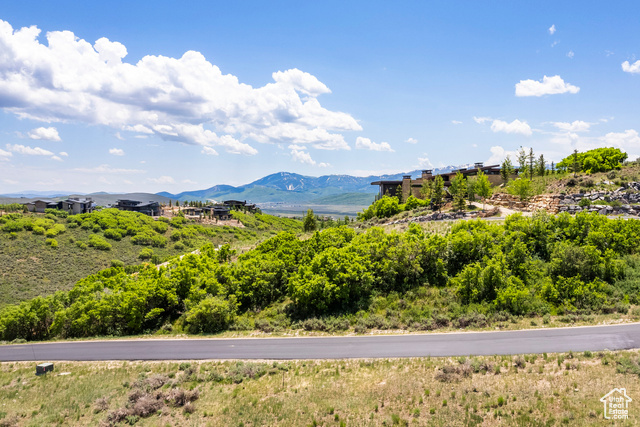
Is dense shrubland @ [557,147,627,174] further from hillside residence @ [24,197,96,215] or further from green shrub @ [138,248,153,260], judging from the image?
hillside residence @ [24,197,96,215]

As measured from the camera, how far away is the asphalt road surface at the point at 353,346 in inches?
784

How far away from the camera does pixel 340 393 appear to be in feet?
56.4

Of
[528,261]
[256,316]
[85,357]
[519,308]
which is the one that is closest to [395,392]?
[519,308]

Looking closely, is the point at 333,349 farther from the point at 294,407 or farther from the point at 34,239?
the point at 34,239

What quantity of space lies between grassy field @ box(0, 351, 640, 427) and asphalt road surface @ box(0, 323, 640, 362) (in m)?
1.24

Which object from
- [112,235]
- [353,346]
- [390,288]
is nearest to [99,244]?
[112,235]

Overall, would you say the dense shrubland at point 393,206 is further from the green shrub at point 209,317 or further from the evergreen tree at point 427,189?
the green shrub at point 209,317

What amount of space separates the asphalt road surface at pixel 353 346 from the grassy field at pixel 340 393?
1236 mm

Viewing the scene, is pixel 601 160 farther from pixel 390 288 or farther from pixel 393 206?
pixel 390 288

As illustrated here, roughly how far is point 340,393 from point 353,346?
5685 millimetres

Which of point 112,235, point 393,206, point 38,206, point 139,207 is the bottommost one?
point 112,235

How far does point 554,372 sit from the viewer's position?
55.8 feet

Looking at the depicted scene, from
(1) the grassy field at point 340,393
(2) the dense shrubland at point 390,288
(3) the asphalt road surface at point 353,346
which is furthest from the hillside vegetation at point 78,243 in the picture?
(1) the grassy field at point 340,393

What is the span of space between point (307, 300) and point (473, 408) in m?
16.4
